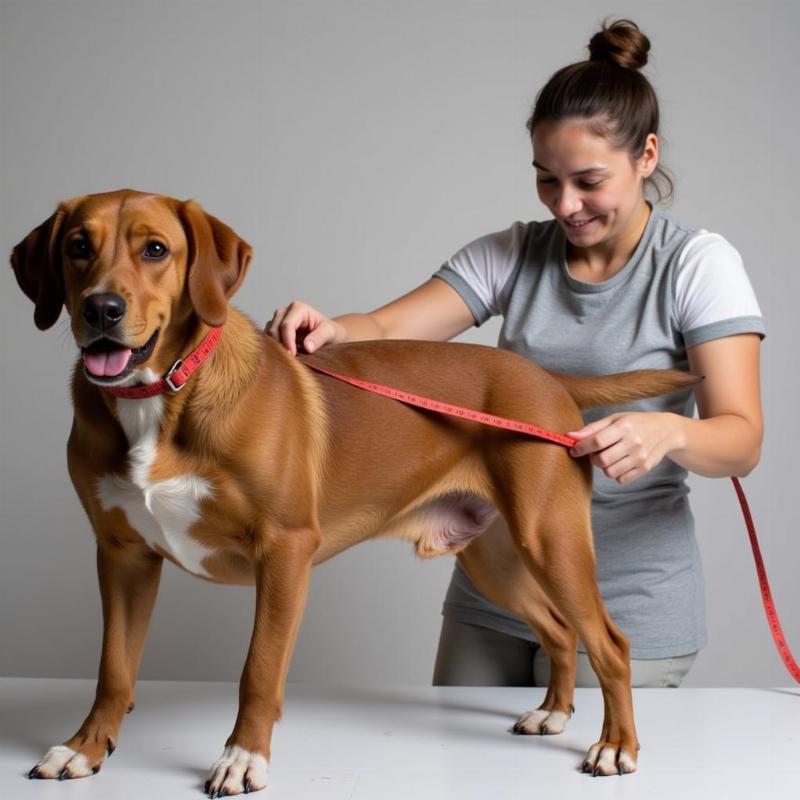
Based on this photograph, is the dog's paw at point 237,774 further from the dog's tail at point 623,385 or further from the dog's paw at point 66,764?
the dog's tail at point 623,385

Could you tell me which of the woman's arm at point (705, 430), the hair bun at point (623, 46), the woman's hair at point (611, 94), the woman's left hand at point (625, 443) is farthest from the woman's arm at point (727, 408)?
the hair bun at point (623, 46)

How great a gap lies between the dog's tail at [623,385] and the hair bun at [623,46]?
34.6 inches

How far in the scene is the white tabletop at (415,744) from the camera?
80.6 inches

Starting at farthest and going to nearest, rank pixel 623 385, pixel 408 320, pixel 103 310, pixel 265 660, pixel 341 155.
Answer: pixel 341 155 → pixel 408 320 → pixel 623 385 → pixel 265 660 → pixel 103 310

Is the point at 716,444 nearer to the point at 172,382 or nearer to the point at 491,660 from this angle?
the point at 491,660

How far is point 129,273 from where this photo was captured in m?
2.03

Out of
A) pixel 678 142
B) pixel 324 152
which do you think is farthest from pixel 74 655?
pixel 678 142

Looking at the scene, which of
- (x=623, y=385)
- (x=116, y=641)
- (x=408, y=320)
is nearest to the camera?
(x=116, y=641)

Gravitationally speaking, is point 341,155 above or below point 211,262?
above

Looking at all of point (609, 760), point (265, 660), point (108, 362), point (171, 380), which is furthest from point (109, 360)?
point (609, 760)

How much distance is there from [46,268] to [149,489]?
1.65 ft

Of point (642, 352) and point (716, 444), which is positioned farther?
point (642, 352)

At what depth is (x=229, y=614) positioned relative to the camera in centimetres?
430

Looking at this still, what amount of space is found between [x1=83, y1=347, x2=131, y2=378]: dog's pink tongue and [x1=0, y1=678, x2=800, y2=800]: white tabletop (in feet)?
2.60
